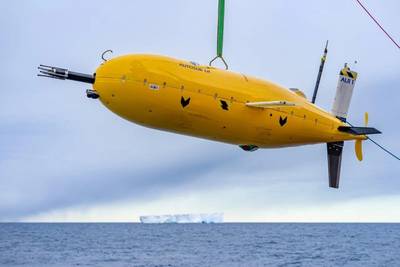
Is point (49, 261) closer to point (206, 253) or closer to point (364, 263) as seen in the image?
point (206, 253)

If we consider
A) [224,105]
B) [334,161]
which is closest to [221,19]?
[224,105]

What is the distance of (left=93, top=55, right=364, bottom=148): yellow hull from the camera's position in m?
21.0

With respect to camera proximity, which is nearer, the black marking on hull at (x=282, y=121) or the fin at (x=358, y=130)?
the black marking on hull at (x=282, y=121)

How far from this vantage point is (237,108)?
74.8ft

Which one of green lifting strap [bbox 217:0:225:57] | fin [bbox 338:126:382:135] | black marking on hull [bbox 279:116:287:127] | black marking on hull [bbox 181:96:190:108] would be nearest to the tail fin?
fin [bbox 338:126:382:135]

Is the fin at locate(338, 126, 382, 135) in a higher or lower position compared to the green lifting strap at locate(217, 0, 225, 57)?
lower

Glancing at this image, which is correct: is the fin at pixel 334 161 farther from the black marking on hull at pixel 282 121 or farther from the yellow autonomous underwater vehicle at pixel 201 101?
the black marking on hull at pixel 282 121

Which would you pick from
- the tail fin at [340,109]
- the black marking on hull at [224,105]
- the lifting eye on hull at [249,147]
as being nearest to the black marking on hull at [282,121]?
the lifting eye on hull at [249,147]

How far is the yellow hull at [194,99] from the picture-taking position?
2102 centimetres

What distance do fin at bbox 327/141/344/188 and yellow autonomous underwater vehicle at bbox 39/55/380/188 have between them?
91.4 inches

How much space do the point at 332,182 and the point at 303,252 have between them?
10628cm

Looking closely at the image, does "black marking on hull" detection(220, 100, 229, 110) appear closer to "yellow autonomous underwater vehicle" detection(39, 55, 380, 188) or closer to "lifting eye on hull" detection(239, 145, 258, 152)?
"yellow autonomous underwater vehicle" detection(39, 55, 380, 188)

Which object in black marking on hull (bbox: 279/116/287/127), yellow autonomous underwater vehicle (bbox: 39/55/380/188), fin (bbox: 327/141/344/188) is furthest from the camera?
fin (bbox: 327/141/344/188)

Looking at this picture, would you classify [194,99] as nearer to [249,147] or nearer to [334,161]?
[249,147]
